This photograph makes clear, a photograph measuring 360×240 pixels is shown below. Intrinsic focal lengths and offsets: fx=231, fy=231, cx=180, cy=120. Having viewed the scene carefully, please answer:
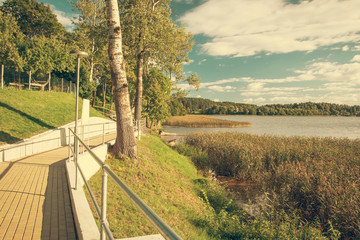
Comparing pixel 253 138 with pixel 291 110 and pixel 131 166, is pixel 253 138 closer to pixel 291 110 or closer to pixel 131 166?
pixel 131 166

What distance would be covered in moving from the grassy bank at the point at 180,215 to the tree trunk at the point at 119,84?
675 millimetres

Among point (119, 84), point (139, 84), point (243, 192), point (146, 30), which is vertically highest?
point (146, 30)

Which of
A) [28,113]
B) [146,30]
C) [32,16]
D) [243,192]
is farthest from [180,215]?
[32,16]

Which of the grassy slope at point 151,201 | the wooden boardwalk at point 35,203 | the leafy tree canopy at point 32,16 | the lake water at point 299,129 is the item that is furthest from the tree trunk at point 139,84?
the leafy tree canopy at point 32,16

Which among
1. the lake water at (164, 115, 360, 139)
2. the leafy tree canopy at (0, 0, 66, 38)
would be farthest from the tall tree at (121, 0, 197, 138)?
the leafy tree canopy at (0, 0, 66, 38)

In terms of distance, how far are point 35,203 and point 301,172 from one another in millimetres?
10156

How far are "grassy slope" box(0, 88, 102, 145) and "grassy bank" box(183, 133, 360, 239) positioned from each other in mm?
11542

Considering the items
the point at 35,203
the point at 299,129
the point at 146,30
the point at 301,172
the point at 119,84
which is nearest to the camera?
the point at 35,203

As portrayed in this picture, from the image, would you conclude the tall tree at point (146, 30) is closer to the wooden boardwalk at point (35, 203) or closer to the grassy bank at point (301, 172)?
the grassy bank at point (301, 172)

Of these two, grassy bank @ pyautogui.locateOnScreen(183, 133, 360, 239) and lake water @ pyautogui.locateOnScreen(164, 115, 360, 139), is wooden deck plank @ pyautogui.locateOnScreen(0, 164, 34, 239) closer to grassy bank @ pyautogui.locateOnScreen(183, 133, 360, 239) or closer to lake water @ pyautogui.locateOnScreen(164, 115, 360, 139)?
grassy bank @ pyautogui.locateOnScreen(183, 133, 360, 239)

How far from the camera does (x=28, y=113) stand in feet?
53.5

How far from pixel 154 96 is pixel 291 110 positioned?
387ft

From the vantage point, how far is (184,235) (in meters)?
6.72

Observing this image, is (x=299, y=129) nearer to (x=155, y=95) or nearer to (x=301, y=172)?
(x=155, y=95)
